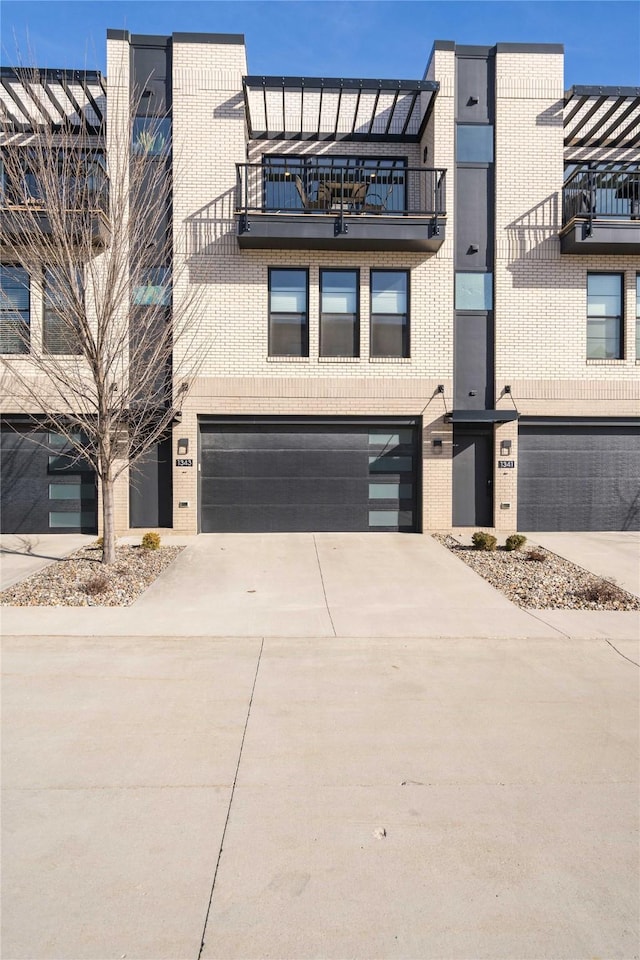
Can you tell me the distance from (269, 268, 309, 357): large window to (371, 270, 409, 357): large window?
1534mm

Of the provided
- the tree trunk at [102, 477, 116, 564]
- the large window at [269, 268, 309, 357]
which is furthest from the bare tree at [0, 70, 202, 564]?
the large window at [269, 268, 309, 357]

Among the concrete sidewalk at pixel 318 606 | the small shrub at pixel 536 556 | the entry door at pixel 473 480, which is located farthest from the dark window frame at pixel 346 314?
the small shrub at pixel 536 556

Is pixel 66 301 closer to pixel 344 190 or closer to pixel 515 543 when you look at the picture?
pixel 344 190

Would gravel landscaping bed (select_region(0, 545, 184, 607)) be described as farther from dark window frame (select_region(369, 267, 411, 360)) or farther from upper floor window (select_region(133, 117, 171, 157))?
upper floor window (select_region(133, 117, 171, 157))

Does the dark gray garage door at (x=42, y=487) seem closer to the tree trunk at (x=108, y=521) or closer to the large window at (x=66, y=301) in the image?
the tree trunk at (x=108, y=521)

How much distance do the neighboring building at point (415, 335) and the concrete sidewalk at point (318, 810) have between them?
278 inches

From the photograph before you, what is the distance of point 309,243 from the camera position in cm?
1116

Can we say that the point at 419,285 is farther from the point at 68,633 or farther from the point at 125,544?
the point at 68,633

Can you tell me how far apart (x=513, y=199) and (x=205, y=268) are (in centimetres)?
710

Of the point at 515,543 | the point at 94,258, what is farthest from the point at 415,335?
the point at 94,258

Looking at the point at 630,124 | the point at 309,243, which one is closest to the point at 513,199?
the point at 630,124

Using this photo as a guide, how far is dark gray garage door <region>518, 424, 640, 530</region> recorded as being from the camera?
12.1 m

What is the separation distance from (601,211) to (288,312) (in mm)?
7952

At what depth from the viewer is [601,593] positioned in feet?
23.2
